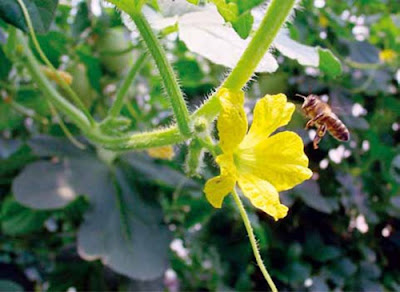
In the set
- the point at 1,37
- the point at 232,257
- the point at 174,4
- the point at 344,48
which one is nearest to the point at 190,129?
the point at 174,4

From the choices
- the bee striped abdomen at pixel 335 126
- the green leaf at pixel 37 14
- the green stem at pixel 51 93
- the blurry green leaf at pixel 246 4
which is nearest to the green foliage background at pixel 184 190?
the green stem at pixel 51 93

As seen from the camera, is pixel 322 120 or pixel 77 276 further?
pixel 77 276

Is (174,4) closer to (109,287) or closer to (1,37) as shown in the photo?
(1,37)

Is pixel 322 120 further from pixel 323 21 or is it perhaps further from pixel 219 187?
pixel 323 21

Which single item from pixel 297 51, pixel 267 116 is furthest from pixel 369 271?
pixel 267 116

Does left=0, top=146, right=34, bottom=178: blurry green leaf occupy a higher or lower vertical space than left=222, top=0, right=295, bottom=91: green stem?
lower

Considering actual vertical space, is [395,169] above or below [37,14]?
below

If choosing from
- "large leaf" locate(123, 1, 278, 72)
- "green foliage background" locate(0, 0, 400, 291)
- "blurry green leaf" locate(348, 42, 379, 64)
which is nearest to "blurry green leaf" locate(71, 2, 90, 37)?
"green foliage background" locate(0, 0, 400, 291)

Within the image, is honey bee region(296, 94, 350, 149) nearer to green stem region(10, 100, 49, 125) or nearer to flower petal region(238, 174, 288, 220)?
flower petal region(238, 174, 288, 220)
